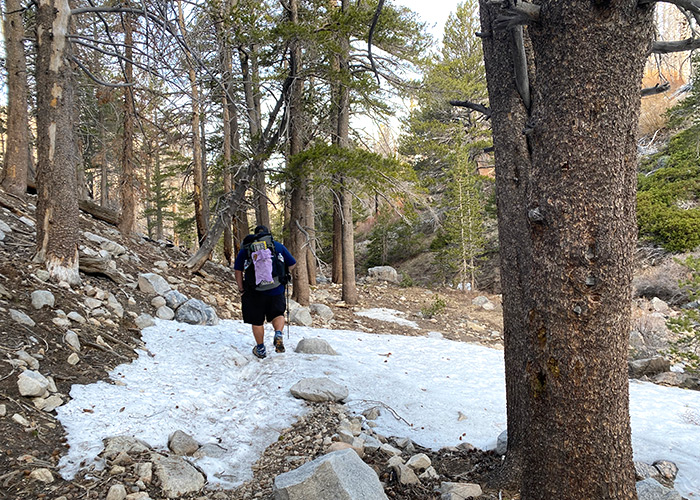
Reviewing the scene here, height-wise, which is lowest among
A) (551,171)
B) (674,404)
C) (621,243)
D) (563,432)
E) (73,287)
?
(674,404)

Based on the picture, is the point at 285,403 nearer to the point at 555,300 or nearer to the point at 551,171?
the point at 555,300

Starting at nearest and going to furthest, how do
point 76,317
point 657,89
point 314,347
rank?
point 657,89 → point 76,317 → point 314,347

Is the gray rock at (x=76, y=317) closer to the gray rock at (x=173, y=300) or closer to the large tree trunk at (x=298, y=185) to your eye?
the gray rock at (x=173, y=300)

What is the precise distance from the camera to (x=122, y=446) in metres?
3.32

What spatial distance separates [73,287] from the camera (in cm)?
589

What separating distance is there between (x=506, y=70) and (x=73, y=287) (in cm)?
607

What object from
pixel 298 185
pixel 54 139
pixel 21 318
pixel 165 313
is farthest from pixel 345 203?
pixel 21 318

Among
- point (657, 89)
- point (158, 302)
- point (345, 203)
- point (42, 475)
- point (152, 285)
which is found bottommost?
point (42, 475)

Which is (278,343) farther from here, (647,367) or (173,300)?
(647,367)

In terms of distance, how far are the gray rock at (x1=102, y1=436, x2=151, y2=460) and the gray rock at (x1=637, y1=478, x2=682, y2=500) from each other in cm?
362

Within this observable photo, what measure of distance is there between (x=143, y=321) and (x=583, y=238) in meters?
6.11

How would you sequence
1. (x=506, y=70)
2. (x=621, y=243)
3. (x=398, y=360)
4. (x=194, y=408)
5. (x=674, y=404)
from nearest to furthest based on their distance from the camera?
(x=621, y=243), (x=506, y=70), (x=194, y=408), (x=674, y=404), (x=398, y=360)

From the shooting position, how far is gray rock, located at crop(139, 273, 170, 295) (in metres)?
7.46

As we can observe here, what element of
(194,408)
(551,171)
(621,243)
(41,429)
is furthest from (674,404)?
(41,429)
